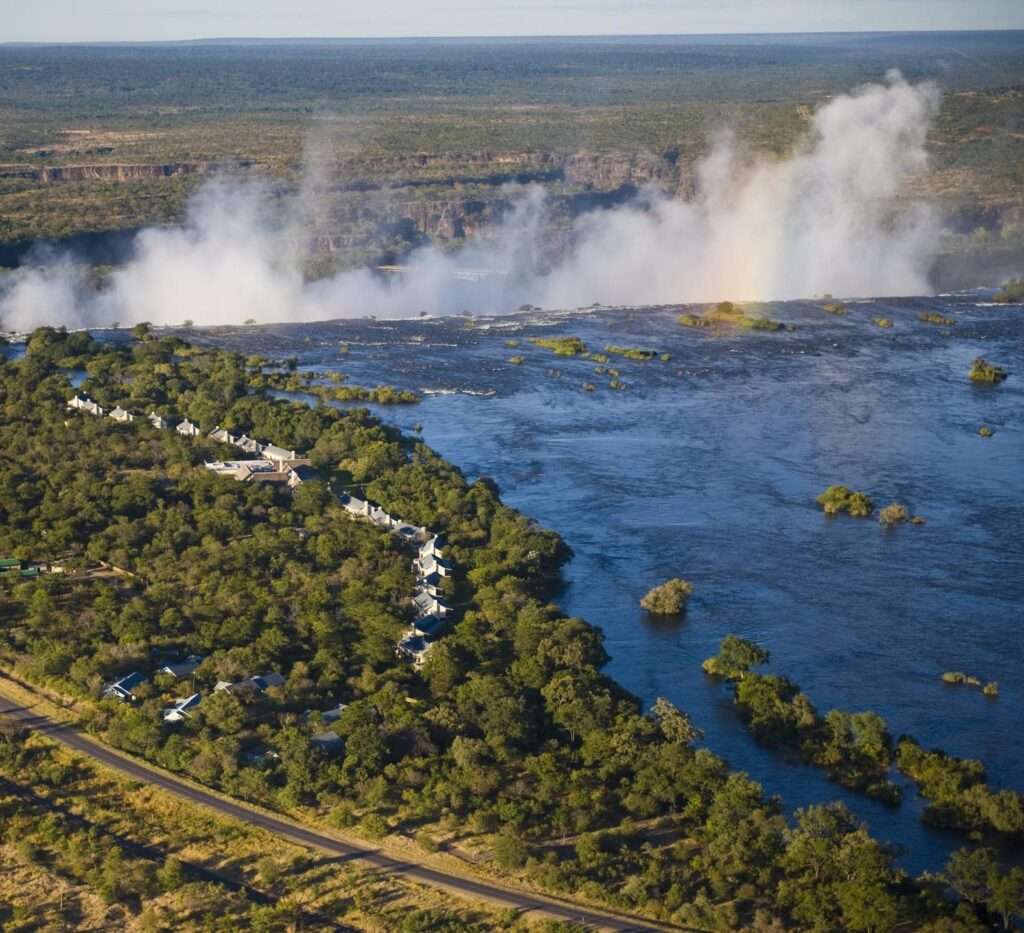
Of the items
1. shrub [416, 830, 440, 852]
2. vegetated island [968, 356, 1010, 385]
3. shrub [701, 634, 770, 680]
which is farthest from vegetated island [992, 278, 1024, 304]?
shrub [416, 830, 440, 852]

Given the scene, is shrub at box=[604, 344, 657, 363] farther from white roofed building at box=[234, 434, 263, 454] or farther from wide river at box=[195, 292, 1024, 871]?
white roofed building at box=[234, 434, 263, 454]

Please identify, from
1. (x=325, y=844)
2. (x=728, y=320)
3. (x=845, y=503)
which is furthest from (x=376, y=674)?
(x=728, y=320)

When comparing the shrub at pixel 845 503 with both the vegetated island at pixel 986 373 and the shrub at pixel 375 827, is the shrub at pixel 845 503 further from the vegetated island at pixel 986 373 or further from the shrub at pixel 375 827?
the shrub at pixel 375 827

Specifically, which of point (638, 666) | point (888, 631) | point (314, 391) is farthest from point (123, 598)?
point (314, 391)

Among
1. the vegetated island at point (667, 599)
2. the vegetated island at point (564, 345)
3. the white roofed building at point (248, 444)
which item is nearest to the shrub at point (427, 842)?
the vegetated island at point (667, 599)

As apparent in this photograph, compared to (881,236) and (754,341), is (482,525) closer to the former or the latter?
(754,341)
